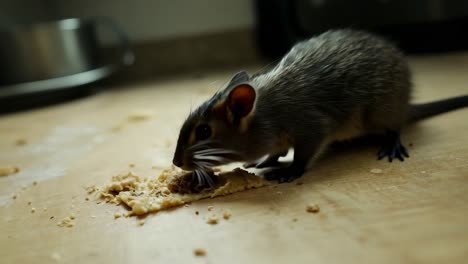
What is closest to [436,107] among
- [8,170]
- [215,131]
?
[215,131]

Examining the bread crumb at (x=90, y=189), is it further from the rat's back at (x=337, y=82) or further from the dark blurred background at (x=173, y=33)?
the dark blurred background at (x=173, y=33)

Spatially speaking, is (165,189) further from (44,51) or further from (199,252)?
(44,51)

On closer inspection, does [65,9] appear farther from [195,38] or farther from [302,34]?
[302,34]

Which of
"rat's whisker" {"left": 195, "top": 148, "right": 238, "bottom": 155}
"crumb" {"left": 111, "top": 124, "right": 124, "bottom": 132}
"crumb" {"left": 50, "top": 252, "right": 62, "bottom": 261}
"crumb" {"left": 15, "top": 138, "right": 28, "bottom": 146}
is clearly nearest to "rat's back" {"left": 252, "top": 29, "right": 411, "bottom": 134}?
"rat's whisker" {"left": 195, "top": 148, "right": 238, "bottom": 155}

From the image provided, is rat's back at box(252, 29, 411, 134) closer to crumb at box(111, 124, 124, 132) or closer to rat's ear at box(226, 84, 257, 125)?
rat's ear at box(226, 84, 257, 125)

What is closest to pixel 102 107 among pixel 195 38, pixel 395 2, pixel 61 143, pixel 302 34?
pixel 61 143

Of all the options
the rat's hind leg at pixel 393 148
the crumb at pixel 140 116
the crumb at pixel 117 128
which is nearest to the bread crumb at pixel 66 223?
the rat's hind leg at pixel 393 148

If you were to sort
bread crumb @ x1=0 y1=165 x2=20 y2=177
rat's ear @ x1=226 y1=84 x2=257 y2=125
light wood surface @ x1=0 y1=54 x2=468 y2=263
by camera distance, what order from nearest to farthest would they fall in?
1. light wood surface @ x1=0 y1=54 x2=468 y2=263
2. rat's ear @ x1=226 y1=84 x2=257 y2=125
3. bread crumb @ x1=0 y1=165 x2=20 y2=177
